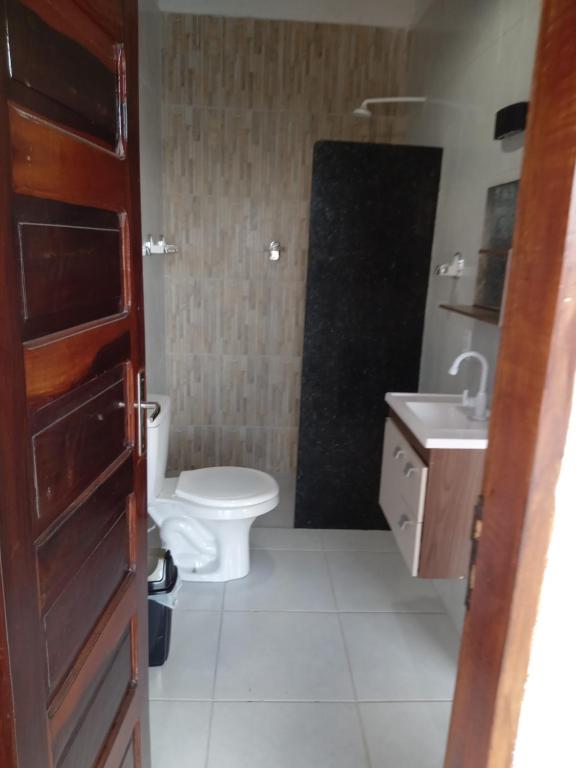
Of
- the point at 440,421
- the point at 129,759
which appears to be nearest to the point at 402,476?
the point at 440,421

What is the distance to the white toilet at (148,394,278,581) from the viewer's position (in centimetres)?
243

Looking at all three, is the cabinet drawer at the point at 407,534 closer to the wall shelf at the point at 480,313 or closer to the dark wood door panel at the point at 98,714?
the wall shelf at the point at 480,313

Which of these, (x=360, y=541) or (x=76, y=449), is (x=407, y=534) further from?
(x=76, y=449)

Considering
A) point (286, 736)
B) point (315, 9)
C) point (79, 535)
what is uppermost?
point (315, 9)

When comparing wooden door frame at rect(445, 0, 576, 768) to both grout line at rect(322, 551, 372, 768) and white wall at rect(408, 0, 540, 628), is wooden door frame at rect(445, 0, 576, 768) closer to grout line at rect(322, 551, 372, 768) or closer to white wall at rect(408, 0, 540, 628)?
grout line at rect(322, 551, 372, 768)

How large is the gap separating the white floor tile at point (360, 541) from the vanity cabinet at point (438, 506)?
91cm

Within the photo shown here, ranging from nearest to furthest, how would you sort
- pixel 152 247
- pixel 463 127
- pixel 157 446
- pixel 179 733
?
pixel 179 733 < pixel 157 446 < pixel 463 127 < pixel 152 247

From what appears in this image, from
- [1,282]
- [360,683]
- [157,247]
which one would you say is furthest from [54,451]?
[157,247]

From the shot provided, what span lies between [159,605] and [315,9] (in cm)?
312

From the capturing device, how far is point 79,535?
95 cm

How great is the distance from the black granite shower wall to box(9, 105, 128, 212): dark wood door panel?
175cm

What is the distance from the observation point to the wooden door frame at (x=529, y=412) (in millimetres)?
588

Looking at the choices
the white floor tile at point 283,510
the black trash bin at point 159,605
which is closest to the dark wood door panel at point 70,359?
the black trash bin at point 159,605

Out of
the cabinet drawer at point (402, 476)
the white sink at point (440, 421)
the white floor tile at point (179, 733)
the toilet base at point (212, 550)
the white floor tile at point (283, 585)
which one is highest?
the white sink at point (440, 421)
